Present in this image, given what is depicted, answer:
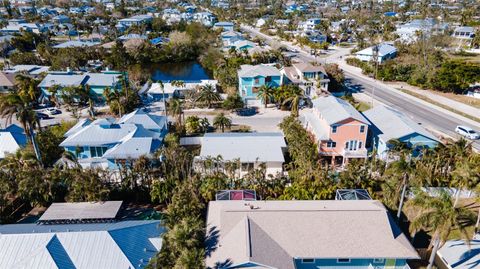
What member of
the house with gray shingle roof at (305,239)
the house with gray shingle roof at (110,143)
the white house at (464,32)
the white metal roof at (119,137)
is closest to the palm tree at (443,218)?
the house with gray shingle roof at (305,239)

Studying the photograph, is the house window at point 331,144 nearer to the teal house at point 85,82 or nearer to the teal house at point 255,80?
the teal house at point 255,80

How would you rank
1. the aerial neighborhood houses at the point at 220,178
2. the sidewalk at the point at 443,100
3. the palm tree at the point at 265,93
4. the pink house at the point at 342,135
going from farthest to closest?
the palm tree at the point at 265,93 < the sidewalk at the point at 443,100 < the pink house at the point at 342,135 < the aerial neighborhood houses at the point at 220,178

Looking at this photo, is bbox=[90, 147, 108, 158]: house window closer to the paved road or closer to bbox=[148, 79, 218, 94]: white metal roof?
bbox=[148, 79, 218, 94]: white metal roof

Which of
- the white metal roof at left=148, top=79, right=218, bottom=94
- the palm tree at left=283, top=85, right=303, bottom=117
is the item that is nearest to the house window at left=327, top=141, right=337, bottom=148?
the palm tree at left=283, top=85, right=303, bottom=117

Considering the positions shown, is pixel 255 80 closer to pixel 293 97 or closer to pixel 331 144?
pixel 293 97

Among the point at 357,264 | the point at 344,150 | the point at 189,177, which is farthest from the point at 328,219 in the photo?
the point at 344,150

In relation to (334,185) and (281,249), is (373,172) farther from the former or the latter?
(281,249)
